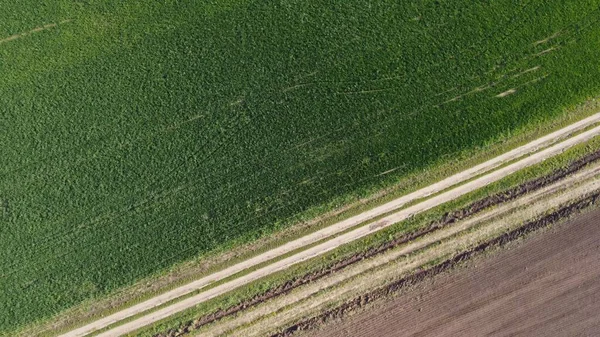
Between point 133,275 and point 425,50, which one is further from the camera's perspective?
point 425,50

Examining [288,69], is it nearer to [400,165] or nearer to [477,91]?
[400,165]

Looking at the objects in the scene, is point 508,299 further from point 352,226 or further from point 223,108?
point 223,108

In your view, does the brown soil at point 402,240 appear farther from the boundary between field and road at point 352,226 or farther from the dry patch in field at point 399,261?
the boundary between field and road at point 352,226

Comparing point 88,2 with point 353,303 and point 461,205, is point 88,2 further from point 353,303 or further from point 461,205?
point 461,205

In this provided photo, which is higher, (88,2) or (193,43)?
(88,2)

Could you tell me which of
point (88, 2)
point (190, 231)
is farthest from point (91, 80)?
point (190, 231)

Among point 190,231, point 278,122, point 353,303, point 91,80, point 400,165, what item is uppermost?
point 91,80

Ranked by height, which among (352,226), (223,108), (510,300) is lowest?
(510,300)

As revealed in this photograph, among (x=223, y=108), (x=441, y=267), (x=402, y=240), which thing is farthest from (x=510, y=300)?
(x=223, y=108)
